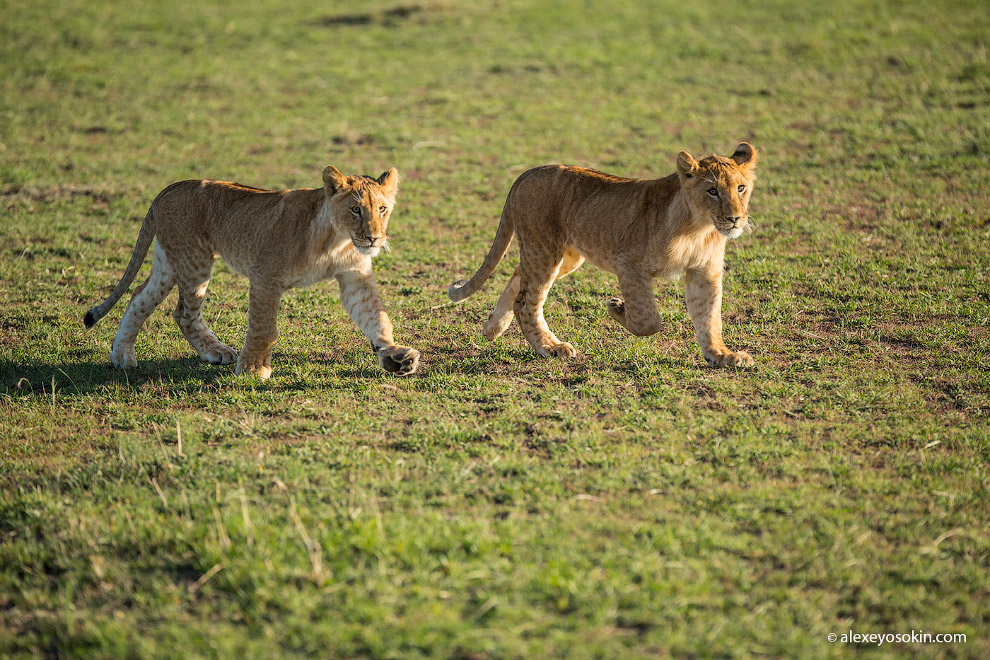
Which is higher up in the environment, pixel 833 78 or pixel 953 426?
pixel 833 78

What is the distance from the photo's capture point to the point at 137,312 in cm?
689

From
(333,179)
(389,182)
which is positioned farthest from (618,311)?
(333,179)

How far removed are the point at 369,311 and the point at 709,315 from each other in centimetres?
239

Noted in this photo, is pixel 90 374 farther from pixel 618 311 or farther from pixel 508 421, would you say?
pixel 618 311

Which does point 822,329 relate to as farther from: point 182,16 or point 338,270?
point 182,16

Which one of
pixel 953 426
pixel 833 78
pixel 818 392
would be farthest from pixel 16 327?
pixel 833 78

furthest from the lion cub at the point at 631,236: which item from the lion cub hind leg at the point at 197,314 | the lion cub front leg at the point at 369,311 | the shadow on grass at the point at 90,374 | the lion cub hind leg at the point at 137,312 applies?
the lion cub hind leg at the point at 137,312

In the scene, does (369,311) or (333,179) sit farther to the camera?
(369,311)

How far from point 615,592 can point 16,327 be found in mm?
5912

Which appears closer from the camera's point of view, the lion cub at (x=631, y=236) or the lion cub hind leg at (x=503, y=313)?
the lion cub at (x=631, y=236)

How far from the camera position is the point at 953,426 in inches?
221

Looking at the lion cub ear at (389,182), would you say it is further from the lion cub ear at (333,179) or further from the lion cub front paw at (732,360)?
the lion cub front paw at (732,360)

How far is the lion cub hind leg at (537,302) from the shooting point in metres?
6.87

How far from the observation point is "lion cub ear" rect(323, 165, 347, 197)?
5.92 meters
